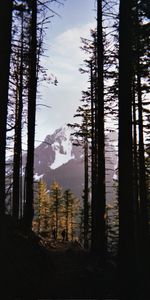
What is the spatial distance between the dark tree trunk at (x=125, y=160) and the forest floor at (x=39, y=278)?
660mm

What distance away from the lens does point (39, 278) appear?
26.8 ft

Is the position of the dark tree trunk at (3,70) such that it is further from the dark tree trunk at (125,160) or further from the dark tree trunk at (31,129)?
the dark tree trunk at (31,129)

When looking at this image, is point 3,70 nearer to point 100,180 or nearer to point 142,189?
point 100,180

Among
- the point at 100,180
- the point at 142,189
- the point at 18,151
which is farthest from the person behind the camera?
the point at 18,151

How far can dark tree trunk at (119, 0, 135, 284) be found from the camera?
7023 millimetres

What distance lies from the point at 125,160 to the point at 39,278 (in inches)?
156

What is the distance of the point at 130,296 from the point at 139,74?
1394 centimetres

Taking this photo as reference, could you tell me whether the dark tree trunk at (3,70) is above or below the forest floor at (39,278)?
above

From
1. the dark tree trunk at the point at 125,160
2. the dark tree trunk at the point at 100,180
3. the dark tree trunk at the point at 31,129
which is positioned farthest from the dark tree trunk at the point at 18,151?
the dark tree trunk at the point at 125,160

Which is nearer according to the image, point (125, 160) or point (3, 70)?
point (3, 70)

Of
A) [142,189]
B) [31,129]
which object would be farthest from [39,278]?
[142,189]

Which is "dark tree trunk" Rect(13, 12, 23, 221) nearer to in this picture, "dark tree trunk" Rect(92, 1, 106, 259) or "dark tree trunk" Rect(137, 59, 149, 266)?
"dark tree trunk" Rect(92, 1, 106, 259)

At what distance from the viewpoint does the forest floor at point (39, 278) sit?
685 centimetres

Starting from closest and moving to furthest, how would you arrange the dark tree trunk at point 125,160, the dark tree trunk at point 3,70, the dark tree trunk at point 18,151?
the dark tree trunk at point 3,70 → the dark tree trunk at point 125,160 → the dark tree trunk at point 18,151
